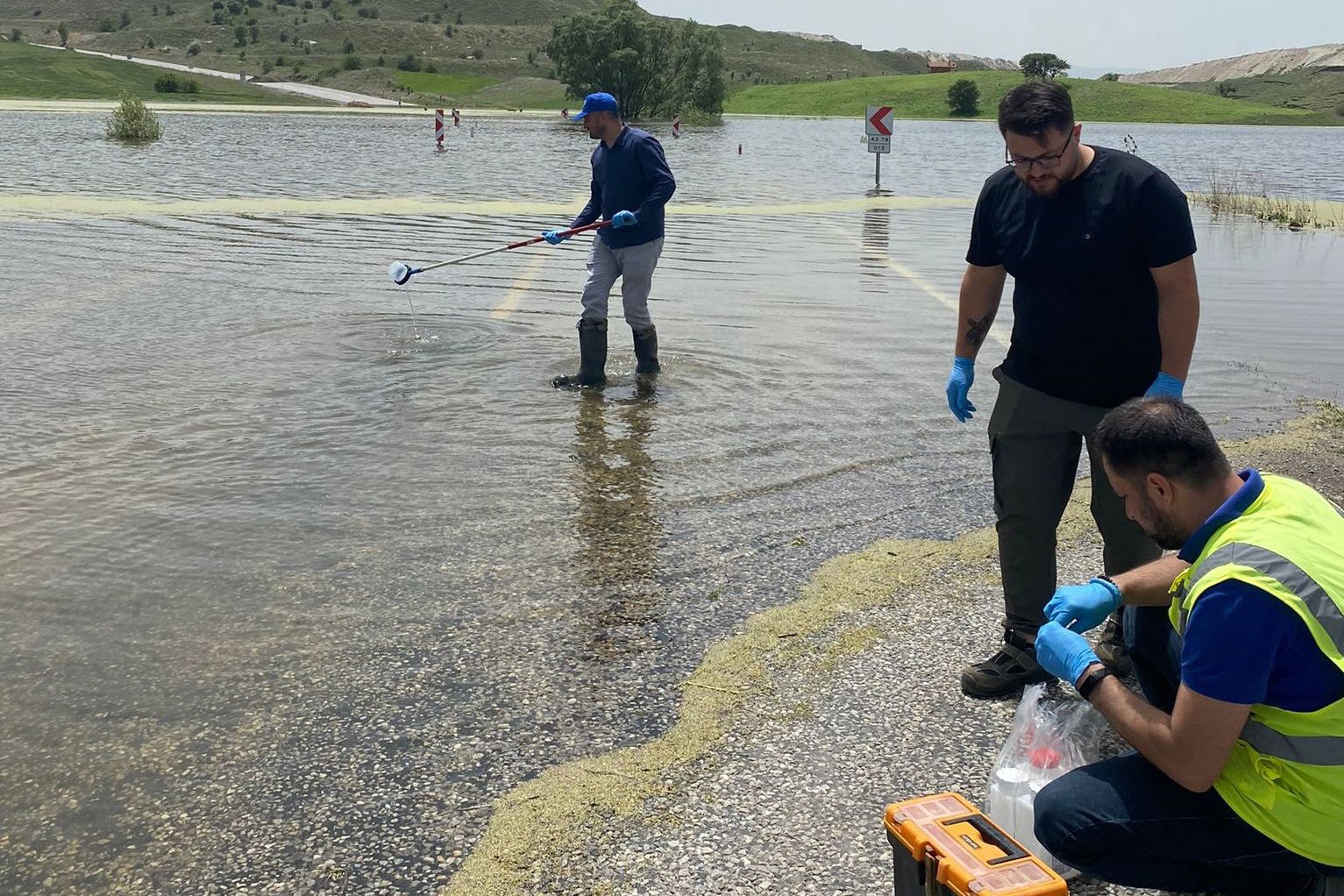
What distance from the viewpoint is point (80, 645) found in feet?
15.0

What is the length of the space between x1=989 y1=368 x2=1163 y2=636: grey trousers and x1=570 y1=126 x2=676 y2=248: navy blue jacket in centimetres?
483

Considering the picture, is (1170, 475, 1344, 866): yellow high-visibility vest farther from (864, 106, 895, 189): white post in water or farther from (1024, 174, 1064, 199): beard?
(864, 106, 895, 189): white post in water

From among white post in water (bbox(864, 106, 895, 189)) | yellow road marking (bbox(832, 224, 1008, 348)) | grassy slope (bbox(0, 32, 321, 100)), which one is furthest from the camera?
grassy slope (bbox(0, 32, 321, 100))

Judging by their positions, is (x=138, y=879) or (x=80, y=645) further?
(x=80, y=645)

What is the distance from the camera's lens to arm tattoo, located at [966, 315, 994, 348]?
4770 millimetres

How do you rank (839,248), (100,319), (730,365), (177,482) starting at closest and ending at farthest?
(177,482), (730,365), (100,319), (839,248)

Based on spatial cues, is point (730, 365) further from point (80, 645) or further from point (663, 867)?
point (663, 867)

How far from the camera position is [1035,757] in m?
3.38

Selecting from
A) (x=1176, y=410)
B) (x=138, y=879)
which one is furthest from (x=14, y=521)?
(x=1176, y=410)

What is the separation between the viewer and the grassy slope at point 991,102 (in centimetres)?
9225

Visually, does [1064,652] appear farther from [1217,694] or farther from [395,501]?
[395,501]

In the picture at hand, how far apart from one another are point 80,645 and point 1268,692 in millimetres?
4009

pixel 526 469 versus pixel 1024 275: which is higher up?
pixel 1024 275

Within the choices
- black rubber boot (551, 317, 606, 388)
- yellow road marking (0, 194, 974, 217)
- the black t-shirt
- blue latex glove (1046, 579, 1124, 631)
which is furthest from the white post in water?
blue latex glove (1046, 579, 1124, 631)
